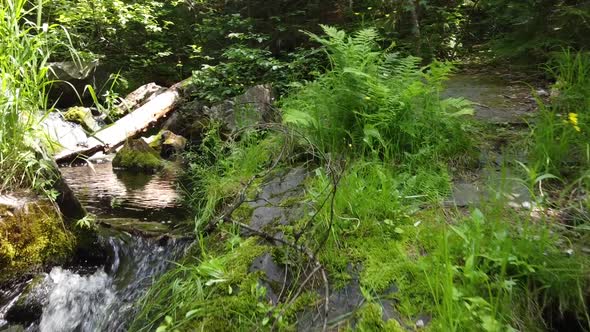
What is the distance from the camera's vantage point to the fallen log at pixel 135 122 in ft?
23.5

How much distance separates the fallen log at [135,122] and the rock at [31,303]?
181 inches

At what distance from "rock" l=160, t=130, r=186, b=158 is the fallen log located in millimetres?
691

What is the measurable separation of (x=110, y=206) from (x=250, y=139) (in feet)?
5.78

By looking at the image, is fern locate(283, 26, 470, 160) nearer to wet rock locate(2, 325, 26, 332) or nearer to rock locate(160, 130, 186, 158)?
wet rock locate(2, 325, 26, 332)

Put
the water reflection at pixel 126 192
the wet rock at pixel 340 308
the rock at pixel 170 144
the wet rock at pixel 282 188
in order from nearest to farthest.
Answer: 1. the wet rock at pixel 340 308
2. the wet rock at pixel 282 188
3. the water reflection at pixel 126 192
4. the rock at pixel 170 144

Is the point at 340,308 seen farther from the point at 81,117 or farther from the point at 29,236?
the point at 81,117

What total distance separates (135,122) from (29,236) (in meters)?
5.78

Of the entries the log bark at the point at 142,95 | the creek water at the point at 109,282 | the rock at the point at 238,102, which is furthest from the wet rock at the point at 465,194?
the log bark at the point at 142,95

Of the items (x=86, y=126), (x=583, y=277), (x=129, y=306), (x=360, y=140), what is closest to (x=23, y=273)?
(x=129, y=306)

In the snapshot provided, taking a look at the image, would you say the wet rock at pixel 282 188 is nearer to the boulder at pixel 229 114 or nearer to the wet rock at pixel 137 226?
the boulder at pixel 229 114

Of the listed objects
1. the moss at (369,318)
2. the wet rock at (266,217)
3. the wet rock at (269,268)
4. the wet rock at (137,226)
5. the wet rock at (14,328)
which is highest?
the moss at (369,318)

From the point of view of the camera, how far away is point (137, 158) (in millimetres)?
6289

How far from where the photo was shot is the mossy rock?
249 cm

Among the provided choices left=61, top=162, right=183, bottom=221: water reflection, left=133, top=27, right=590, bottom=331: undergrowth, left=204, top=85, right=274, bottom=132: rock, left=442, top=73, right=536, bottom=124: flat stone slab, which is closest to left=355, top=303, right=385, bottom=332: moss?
left=133, top=27, right=590, bottom=331: undergrowth
